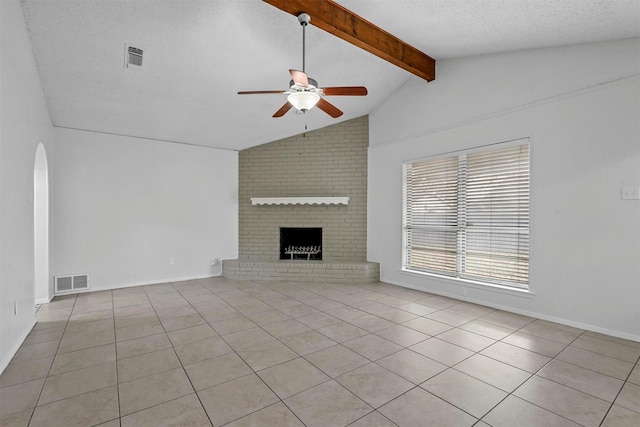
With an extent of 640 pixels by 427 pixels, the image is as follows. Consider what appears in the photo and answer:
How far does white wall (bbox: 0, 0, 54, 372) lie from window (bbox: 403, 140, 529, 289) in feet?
15.3

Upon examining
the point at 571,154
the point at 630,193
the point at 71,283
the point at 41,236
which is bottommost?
the point at 71,283

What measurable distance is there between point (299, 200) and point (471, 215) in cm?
295

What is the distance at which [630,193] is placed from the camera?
9.62 feet

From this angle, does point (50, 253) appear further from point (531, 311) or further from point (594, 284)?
point (594, 284)

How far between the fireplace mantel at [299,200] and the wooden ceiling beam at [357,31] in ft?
8.07

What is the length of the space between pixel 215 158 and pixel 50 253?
2.93 m

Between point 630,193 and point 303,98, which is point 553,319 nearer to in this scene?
point 630,193

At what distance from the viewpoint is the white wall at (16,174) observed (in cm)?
245

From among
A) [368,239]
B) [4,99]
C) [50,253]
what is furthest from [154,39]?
[368,239]

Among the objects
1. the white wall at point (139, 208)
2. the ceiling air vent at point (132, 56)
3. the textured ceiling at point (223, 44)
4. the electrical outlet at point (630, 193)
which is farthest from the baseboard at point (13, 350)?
the electrical outlet at point (630, 193)

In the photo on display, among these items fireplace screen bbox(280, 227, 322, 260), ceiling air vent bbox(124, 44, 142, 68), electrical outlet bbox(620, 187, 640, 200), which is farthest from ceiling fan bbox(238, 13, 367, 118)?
fireplace screen bbox(280, 227, 322, 260)

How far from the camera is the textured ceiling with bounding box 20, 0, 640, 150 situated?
274 centimetres

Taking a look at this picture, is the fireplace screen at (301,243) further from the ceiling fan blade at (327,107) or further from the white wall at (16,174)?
the white wall at (16,174)

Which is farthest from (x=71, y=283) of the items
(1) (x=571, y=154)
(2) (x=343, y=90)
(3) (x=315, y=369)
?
(1) (x=571, y=154)
